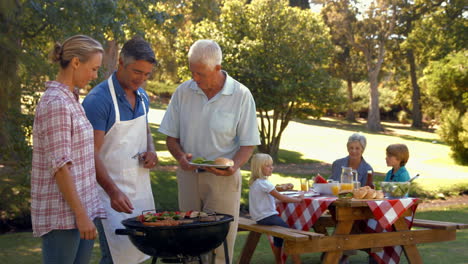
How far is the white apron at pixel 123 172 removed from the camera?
359 cm

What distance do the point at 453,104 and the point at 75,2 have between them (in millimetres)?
14949

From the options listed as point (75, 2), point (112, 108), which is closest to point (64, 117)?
point (112, 108)

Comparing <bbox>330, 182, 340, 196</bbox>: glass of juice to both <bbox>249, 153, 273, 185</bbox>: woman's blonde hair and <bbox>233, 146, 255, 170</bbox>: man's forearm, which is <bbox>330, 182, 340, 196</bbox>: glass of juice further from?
<bbox>233, 146, 255, 170</bbox>: man's forearm

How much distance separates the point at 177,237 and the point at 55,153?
35.5 inches

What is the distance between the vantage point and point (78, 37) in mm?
3041

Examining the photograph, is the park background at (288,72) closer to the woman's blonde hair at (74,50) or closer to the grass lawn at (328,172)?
the grass lawn at (328,172)

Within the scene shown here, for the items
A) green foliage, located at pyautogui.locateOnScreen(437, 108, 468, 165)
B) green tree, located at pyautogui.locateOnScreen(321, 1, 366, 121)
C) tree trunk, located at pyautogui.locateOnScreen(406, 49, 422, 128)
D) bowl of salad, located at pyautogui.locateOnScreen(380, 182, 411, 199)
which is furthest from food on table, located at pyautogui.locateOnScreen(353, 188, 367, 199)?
green tree, located at pyautogui.locateOnScreen(321, 1, 366, 121)

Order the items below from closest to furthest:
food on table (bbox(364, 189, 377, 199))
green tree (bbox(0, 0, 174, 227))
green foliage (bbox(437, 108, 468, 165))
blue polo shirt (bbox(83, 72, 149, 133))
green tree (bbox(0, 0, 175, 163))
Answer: blue polo shirt (bbox(83, 72, 149, 133)), food on table (bbox(364, 189, 377, 199)), green tree (bbox(0, 0, 175, 163)), green tree (bbox(0, 0, 174, 227)), green foliage (bbox(437, 108, 468, 165))

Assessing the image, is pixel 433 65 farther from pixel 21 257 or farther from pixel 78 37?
pixel 78 37

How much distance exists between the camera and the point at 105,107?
355 centimetres

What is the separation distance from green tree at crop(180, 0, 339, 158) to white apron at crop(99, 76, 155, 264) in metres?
14.2

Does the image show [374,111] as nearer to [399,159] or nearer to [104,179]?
[399,159]

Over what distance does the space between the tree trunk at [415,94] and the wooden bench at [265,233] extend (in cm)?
3408

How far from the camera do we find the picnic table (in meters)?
5.54
